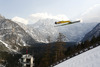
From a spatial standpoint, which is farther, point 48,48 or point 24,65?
point 48,48

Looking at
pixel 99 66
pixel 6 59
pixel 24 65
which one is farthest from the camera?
pixel 6 59

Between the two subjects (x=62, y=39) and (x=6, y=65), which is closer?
(x=62, y=39)

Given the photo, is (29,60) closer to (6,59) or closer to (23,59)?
(23,59)

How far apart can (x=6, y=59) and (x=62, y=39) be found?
147122mm

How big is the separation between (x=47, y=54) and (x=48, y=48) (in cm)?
264

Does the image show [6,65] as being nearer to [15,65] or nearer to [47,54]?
[15,65]

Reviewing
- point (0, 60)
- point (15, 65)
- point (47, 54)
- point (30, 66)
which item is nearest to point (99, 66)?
point (30, 66)

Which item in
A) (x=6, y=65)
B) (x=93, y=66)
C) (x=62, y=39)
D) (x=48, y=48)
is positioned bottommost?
(x=6, y=65)

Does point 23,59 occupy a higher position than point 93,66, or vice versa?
point 93,66

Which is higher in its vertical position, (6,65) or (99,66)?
(99,66)

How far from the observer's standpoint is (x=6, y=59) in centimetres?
18175

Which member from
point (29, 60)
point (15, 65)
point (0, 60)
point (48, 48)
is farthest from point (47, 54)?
point (0, 60)

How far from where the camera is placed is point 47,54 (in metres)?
54.2

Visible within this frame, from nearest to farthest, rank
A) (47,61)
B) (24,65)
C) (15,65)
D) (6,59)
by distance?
(24,65) < (47,61) < (15,65) < (6,59)
